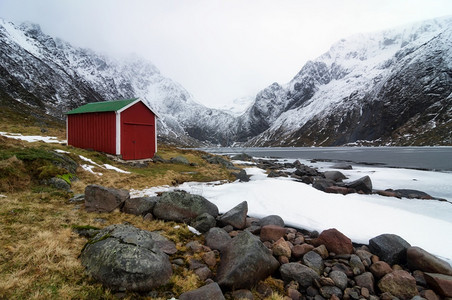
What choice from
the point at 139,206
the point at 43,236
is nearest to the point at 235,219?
the point at 139,206

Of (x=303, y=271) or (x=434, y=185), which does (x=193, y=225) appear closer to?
(x=303, y=271)

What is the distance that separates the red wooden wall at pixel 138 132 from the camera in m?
25.0

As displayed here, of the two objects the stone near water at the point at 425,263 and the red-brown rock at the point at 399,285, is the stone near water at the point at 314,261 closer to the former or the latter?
the red-brown rock at the point at 399,285

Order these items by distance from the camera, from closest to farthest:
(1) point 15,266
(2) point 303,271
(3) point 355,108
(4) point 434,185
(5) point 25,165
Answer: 1. (1) point 15,266
2. (2) point 303,271
3. (5) point 25,165
4. (4) point 434,185
5. (3) point 355,108

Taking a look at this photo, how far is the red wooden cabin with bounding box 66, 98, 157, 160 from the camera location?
24.3 metres

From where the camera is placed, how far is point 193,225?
906 cm

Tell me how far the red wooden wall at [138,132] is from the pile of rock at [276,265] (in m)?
19.6

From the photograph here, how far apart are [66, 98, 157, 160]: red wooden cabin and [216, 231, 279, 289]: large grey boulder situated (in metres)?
20.6

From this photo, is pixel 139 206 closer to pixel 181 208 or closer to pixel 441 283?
pixel 181 208

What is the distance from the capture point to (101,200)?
32.0ft

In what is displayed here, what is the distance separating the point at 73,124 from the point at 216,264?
1083 inches

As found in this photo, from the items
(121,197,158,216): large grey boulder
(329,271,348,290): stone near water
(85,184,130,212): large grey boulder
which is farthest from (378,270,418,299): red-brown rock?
(85,184,130,212): large grey boulder

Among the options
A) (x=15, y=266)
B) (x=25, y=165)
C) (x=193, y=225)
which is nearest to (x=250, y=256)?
(x=193, y=225)

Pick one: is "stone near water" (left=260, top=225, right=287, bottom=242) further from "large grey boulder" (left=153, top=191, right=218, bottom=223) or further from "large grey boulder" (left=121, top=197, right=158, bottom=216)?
"large grey boulder" (left=121, top=197, right=158, bottom=216)
